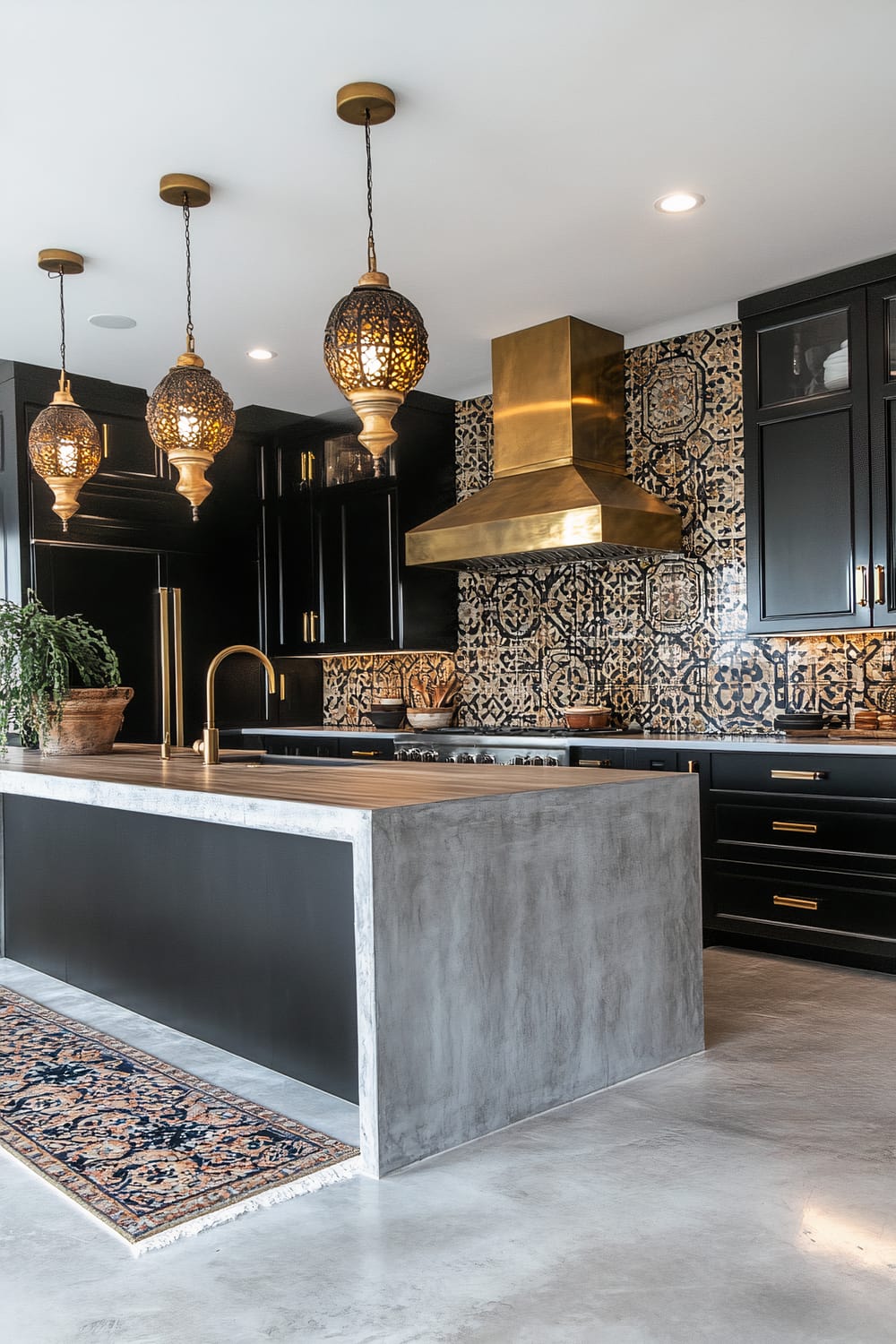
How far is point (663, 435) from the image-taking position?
17.3 ft

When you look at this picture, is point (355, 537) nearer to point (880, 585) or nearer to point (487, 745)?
point (487, 745)

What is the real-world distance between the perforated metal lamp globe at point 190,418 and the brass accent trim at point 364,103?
90 centimetres

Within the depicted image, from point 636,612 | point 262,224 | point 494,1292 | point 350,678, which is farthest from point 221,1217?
point 350,678

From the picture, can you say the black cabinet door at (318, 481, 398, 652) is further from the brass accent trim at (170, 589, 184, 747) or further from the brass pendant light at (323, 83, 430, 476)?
the brass pendant light at (323, 83, 430, 476)

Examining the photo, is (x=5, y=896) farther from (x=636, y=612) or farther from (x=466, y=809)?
(x=636, y=612)

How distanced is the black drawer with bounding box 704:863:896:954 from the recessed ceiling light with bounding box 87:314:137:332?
11.3 ft

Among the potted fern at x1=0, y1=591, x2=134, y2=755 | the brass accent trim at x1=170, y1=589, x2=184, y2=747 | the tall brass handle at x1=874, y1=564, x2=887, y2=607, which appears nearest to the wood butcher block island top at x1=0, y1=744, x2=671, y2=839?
the potted fern at x1=0, y1=591, x2=134, y2=755

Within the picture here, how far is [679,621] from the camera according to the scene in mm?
5234

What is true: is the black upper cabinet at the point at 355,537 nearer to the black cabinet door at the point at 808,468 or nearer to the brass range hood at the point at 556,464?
the brass range hood at the point at 556,464

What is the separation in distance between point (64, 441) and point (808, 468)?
2.90 m

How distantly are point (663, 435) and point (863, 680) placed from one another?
1495 millimetres

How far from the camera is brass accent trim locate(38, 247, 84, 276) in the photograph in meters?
4.20

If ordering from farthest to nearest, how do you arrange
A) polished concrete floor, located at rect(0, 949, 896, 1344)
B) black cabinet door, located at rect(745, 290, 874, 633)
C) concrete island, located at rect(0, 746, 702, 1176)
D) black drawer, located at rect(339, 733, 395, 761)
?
black drawer, located at rect(339, 733, 395, 761) < black cabinet door, located at rect(745, 290, 874, 633) < concrete island, located at rect(0, 746, 702, 1176) < polished concrete floor, located at rect(0, 949, 896, 1344)

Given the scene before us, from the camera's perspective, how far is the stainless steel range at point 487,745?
490 centimetres
